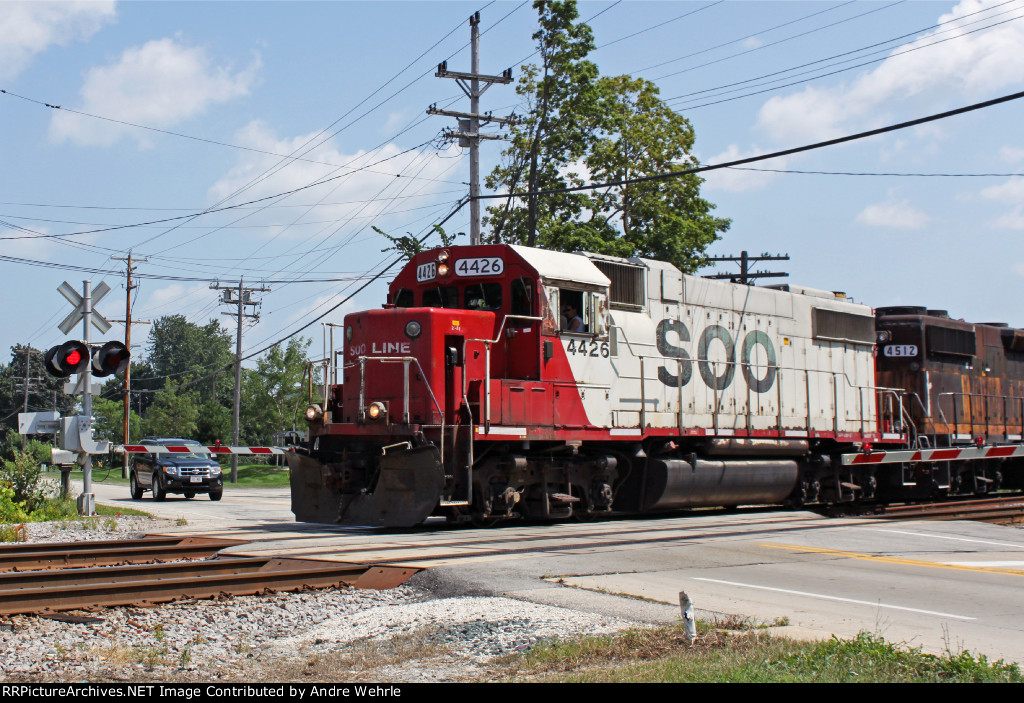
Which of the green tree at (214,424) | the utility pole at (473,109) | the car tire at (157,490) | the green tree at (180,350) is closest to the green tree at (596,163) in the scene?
the utility pole at (473,109)

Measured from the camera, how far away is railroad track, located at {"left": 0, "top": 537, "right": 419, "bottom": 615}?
7246 millimetres

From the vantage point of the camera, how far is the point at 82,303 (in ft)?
53.3

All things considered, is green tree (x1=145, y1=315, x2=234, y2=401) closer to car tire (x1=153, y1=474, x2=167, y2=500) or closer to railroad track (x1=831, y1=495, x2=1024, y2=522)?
car tire (x1=153, y1=474, x2=167, y2=500)

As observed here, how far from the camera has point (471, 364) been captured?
13.1 metres

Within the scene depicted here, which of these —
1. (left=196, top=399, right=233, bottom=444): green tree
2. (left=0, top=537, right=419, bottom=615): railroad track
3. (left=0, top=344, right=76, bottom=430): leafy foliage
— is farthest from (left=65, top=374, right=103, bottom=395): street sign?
(left=0, top=344, right=76, bottom=430): leafy foliage

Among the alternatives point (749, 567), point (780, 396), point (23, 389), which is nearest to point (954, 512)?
point (780, 396)

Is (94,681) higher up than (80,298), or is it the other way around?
(80,298)

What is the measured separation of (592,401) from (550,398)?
0.90 m

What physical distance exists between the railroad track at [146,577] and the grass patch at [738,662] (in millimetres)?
3187

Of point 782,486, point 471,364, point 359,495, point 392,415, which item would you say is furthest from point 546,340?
point 782,486

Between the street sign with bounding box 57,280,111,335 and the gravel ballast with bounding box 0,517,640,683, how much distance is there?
33.1 feet

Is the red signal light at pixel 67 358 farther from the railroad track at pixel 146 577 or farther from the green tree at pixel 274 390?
the green tree at pixel 274 390

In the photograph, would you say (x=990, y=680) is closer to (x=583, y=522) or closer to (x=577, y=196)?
(x=583, y=522)

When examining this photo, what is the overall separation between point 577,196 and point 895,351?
495 inches
